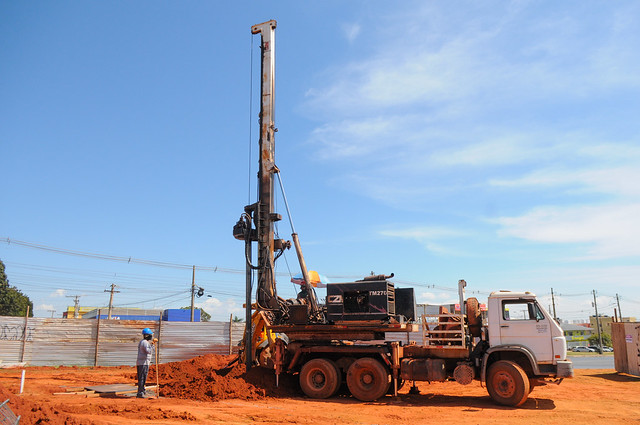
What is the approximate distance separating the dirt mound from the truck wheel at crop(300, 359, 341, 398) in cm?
78

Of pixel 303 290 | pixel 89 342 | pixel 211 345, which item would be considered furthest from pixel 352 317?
pixel 89 342

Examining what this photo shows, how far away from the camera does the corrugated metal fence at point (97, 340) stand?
2130cm

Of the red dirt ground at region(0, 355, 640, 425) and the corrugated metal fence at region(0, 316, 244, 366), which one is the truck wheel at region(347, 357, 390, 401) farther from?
the corrugated metal fence at region(0, 316, 244, 366)

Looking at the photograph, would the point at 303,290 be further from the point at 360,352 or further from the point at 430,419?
the point at 430,419

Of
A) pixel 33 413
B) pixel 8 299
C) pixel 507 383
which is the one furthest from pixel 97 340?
pixel 8 299

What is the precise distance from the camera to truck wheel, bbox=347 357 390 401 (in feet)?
44.5

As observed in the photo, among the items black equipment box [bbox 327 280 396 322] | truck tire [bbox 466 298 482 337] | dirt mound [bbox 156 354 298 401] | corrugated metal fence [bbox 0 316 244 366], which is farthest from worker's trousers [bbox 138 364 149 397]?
corrugated metal fence [bbox 0 316 244 366]

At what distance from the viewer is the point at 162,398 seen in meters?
13.2

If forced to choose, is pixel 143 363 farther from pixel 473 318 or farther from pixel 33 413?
pixel 473 318

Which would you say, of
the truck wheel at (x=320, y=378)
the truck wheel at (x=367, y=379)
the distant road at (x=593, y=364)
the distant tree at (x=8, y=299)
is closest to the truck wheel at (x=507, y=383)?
the truck wheel at (x=367, y=379)

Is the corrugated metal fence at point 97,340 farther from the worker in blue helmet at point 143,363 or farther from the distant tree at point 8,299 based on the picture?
the distant tree at point 8,299

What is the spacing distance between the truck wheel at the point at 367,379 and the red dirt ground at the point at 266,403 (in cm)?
26

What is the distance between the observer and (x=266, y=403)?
13070 mm

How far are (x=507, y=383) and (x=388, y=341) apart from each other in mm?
3281
